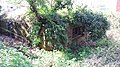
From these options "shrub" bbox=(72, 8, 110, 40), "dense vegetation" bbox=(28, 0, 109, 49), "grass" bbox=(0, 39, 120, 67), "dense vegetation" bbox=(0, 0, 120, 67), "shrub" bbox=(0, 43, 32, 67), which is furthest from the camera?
"shrub" bbox=(72, 8, 110, 40)

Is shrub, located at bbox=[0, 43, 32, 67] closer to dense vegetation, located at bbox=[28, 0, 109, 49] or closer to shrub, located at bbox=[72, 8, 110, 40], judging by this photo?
dense vegetation, located at bbox=[28, 0, 109, 49]

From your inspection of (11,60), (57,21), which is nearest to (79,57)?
(57,21)

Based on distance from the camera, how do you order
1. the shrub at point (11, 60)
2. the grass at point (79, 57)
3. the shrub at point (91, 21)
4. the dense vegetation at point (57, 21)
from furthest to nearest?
the shrub at point (91, 21) < the dense vegetation at point (57, 21) < the grass at point (79, 57) < the shrub at point (11, 60)

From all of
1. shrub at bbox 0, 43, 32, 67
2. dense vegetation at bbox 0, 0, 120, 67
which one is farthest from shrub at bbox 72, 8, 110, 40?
shrub at bbox 0, 43, 32, 67

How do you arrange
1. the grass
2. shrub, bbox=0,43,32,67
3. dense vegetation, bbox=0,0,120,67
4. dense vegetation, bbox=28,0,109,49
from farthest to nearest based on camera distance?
dense vegetation, bbox=28,0,109,49 → dense vegetation, bbox=0,0,120,67 → the grass → shrub, bbox=0,43,32,67

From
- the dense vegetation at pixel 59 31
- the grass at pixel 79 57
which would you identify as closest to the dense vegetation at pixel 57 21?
the dense vegetation at pixel 59 31

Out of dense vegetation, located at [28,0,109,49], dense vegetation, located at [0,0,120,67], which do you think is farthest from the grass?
dense vegetation, located at [28,0,109,49]

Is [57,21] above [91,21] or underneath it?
above

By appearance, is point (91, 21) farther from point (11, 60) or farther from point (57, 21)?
point (11, 60)

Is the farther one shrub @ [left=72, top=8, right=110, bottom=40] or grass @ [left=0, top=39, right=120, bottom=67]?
shrub @ [left=72, top=8, right=110, bottom=40]

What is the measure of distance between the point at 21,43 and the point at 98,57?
2548 millimetres

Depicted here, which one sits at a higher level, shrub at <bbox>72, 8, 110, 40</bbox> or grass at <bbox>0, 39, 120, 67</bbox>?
shrub at <bbox>72, 8, 110, 40</bbox>

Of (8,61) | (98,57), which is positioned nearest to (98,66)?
(98,57)

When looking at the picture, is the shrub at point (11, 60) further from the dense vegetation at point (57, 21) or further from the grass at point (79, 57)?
the dense vegetation at point (57, 21)
